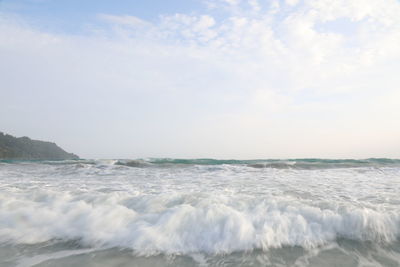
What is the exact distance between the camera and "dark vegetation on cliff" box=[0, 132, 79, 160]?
86.1 ft

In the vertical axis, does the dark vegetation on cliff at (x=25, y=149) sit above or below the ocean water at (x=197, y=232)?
above

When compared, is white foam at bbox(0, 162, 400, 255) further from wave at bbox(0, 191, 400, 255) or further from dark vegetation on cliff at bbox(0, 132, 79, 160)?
dark vegetation on cliff at bbox(0, 132, 79, 160)

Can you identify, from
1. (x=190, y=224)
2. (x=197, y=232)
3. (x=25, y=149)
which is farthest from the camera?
(x=25, y=149)

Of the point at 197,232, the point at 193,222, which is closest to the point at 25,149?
the point at 193,222

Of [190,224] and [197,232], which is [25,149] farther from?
[197,232]

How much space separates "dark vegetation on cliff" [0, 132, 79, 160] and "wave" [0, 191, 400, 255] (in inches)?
1064

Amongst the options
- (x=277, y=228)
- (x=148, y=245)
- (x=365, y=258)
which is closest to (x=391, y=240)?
(x=365, y=258)

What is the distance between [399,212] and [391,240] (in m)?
0.74

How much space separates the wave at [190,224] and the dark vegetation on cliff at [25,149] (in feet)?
88.7

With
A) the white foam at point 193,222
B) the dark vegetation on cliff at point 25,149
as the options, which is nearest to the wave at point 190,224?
the white foam at point 193,222

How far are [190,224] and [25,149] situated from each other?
31550 mm

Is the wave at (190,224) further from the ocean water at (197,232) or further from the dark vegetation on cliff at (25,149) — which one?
the dark vegetation on cliff at (25,149)

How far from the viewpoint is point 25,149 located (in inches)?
1126

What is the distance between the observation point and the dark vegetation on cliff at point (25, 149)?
26.3 m
